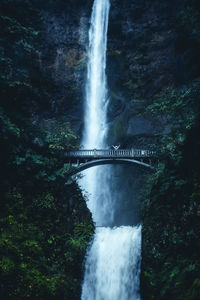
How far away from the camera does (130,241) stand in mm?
14539

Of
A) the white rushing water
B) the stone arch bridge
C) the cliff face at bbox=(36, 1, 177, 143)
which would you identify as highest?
the cliff face at bbox=(36, 1, 177, 143)

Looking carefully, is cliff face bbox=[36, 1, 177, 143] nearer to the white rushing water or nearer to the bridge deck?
the bridge deck

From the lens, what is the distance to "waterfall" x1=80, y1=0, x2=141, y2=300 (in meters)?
13.1

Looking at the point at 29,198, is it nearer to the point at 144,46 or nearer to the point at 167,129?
the point at 167,129

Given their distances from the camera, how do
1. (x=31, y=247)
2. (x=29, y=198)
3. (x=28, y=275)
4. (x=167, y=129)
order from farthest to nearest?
1. (x=167, y=129)
2. (x=29, y=198)
3. (x=31, y=247)
4. (x=28, y=275)

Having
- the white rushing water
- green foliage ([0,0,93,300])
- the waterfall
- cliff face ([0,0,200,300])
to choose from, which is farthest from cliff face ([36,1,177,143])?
the white rushing water

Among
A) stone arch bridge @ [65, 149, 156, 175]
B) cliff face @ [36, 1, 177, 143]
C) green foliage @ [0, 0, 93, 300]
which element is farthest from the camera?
cliff face @ [36, 1, 177, 143]

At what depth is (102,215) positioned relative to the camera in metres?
24.1

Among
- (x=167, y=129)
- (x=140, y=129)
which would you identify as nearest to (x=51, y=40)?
(x=140, y=129)

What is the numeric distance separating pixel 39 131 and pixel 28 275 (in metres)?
9.65

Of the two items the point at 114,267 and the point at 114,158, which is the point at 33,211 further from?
the point at 114,158

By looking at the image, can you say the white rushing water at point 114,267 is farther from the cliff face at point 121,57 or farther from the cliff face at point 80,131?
the cliff face at point 121,57

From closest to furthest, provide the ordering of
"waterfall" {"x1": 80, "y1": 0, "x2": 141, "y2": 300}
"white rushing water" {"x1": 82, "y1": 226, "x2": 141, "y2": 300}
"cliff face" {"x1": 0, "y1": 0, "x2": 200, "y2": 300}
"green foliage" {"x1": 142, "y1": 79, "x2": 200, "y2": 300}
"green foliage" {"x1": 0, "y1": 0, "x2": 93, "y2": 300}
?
1. "green foliage" {"x1": 142, "y1": 79, "x2": 200, "y2": 300}
2. "green foliage" {"x1": 0, "y1": 0, "x2": 93, "y2": 300}
3. "cliff face" {"x1": 0, "y1": 0, "x2": 200, "y2": 300}
4. "white rushing water" {"x1": 82, "y1": 226, "x2": 141, "y2": 300}
5. "waterfall" {"x1": 80, "y1": 0, "x2": 141, "y2": 300}

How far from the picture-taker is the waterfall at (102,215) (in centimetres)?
1310
